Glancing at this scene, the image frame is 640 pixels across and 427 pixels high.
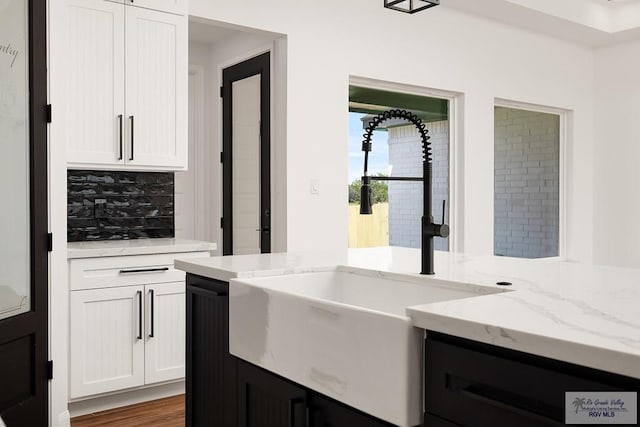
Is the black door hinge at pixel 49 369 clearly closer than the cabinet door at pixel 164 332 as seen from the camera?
Yes

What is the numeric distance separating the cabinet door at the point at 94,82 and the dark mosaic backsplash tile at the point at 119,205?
0.56m

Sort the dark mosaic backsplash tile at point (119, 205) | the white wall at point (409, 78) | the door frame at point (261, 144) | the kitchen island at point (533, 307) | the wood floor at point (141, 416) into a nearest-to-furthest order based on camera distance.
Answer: the kitchen island at point (533, 307)
the wood floor at point (141, 416)
the dark mosaic backsplash tile at point (119, 205)
the white wall at point (409, 78)
the door frame at point (261, 144)

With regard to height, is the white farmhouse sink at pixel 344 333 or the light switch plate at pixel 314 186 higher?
the light switch plate at pixel 314 186

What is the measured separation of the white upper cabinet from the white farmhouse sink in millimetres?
1885

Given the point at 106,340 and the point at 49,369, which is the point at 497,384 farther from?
the point at 106,340

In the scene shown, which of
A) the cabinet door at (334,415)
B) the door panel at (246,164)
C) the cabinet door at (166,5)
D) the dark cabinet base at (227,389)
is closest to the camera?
the cabinet door at (334,415)

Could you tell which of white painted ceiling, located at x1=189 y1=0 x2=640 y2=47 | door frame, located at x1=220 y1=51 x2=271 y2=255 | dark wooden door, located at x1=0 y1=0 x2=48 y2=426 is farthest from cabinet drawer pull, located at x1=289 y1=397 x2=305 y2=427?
white painted ceiling, located at x1=189 y1=0 x2=640 y2=47

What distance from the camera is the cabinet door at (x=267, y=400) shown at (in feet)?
5.10

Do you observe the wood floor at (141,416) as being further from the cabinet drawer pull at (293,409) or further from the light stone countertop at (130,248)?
the cabinet drawer pull at (293,409)

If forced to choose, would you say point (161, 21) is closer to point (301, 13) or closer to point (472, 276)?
point (301, 13)

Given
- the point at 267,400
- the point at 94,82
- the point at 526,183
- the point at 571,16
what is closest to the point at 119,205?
the point at 94,82

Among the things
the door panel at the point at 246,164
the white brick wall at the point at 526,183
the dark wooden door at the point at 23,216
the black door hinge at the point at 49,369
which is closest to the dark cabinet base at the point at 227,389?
the dark wooden door at the point at 23,216

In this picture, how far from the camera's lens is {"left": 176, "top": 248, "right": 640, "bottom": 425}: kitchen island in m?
0.95

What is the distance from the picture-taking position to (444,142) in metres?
5.32
